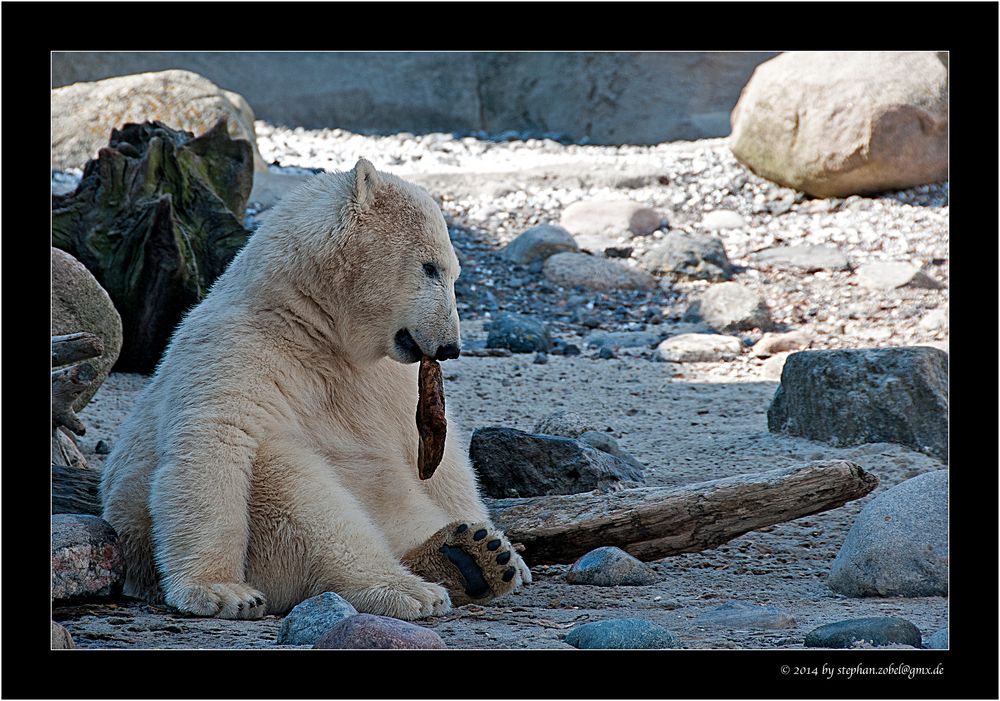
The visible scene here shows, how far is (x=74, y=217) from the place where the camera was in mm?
6559

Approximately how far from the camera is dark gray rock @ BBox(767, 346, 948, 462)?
4.74m

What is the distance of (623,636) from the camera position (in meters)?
2.37

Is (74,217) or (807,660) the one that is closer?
(807,660)

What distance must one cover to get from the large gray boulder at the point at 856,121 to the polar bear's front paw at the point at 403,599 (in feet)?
30.0

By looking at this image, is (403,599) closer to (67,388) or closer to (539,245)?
(67,388)

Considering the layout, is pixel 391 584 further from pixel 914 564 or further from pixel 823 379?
pixel 823 379

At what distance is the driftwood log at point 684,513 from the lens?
11.0 feet

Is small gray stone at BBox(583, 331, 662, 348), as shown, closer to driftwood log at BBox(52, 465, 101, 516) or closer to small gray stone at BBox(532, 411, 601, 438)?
small gray stone at BBox(532, 411, 601, 438)

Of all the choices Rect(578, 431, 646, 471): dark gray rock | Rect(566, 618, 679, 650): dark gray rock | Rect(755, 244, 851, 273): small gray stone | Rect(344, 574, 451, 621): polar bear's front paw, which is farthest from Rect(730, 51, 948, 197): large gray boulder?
Rect(566, 618, 679, 650): dark gray rock

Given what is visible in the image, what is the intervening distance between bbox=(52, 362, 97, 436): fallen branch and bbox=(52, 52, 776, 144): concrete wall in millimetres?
12987
